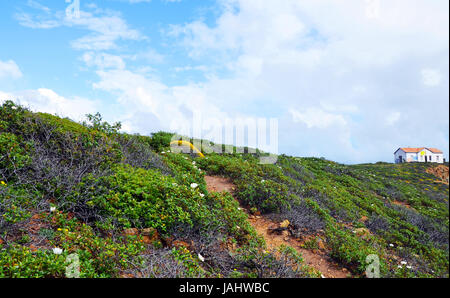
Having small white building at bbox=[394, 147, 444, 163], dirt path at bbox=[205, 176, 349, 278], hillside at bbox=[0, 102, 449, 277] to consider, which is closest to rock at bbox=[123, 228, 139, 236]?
hillside at bbox=[0, 102, 449, 277]

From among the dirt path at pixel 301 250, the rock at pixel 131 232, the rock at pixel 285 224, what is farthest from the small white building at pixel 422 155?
the rock at pixel 131 232

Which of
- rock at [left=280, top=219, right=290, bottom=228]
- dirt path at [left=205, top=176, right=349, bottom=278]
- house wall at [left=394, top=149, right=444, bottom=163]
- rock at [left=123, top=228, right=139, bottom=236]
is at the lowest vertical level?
dirt path at [left=205, top=176, right=349, bottom=278]

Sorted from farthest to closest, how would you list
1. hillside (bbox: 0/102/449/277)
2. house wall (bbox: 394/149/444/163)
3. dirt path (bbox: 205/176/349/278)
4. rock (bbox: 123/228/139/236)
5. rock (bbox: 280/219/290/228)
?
house wall (bbox: 394/149/444/163) < rock (bbox: 280/219/290/228) < dirt path (bbox: 205/176/349/278) < rock (bbox: 123/228/139/236) < hillside (bbox: 0/102/449/277)

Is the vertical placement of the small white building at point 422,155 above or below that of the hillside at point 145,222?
above

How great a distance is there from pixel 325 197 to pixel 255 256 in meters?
6.31

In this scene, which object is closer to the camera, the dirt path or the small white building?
the dirt path

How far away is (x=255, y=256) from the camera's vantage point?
4.17m

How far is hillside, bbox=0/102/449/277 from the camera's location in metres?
3.44

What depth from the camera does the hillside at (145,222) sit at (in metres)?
3.44

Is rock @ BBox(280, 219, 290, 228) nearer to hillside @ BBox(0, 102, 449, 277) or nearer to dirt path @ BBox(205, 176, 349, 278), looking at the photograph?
hillside @ BBox(0, 102, 449, 277)

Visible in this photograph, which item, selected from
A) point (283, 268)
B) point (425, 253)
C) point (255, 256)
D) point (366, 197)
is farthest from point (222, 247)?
point (366, 197)

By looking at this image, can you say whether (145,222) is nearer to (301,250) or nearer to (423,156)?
(301,250)

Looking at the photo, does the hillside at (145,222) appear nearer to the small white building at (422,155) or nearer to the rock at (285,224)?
the rock at (285,224)

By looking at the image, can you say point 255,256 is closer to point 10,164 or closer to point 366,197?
point 10,164
